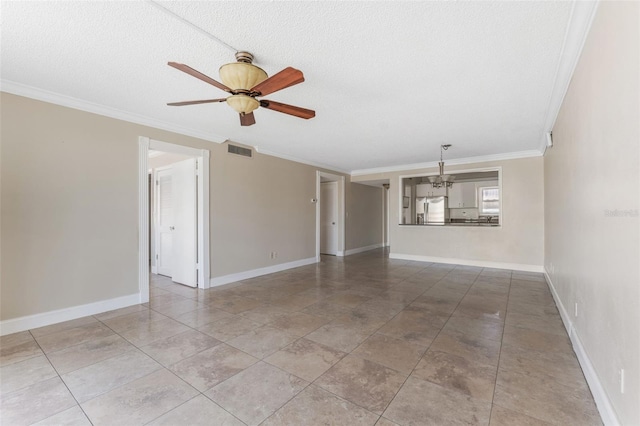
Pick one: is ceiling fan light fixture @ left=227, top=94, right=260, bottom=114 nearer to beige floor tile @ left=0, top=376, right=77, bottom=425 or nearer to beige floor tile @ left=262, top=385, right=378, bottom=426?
beige floor tile @ left=262, top=385, right=378, bottom=426

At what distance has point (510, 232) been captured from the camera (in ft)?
19.0

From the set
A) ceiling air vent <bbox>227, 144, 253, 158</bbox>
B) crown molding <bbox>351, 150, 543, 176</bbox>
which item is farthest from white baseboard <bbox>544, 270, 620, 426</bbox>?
ceiling air vent <bbox>227, 144, 253, 158</bbox>

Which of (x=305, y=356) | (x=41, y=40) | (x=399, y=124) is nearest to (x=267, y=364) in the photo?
(x=305, y=356)

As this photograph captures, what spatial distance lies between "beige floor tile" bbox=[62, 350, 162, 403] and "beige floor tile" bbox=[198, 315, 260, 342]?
606mm

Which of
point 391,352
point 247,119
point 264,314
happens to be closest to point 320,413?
point 391,352

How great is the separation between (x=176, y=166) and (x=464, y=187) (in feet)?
26.7

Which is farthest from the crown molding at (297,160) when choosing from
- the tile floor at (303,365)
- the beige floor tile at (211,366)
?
the beige floor tile at (211,366)

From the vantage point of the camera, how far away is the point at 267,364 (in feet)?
7.23

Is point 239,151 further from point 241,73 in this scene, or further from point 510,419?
point 510,419

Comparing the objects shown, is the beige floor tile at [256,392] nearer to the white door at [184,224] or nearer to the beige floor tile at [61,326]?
the beige floor tile at [61,326]

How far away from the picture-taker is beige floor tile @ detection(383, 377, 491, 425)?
1.60m

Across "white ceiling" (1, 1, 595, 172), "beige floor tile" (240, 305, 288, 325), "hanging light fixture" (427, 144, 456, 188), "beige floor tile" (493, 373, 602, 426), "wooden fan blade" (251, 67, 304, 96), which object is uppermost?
"white ceiling" (1, 1, 595, 172)

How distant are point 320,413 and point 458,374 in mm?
1116

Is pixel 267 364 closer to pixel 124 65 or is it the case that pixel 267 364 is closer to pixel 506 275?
pixel 124 65
